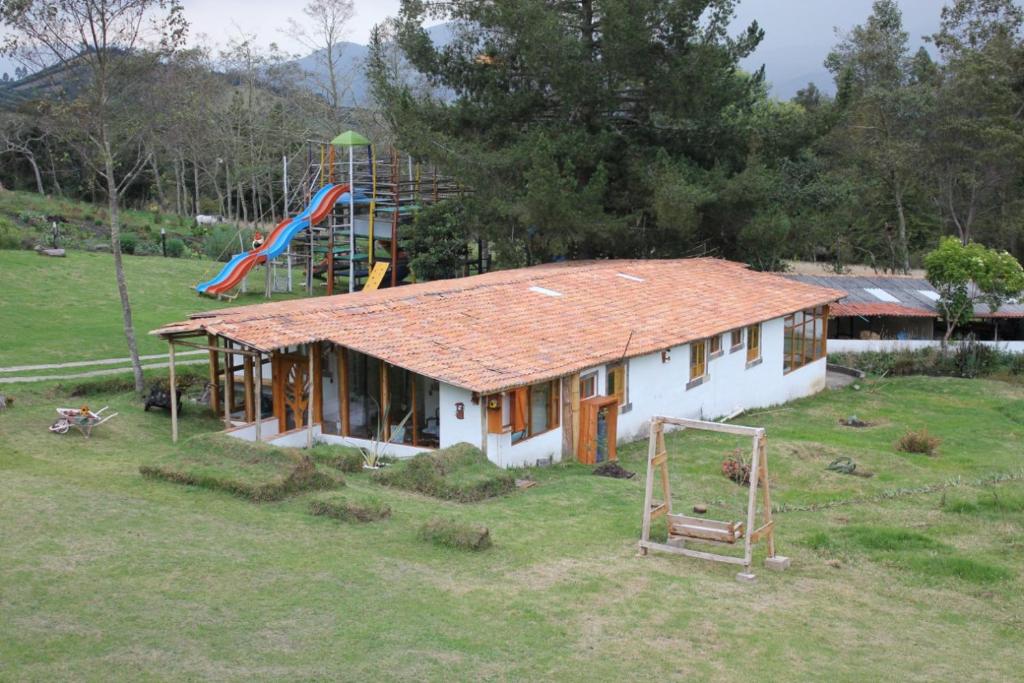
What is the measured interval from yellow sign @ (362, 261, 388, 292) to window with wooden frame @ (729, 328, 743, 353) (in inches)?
555

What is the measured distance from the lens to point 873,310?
38.5 m

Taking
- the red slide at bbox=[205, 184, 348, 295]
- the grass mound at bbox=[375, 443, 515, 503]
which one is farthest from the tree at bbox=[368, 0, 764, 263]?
the grass mound at bbox=[375, 443, 515, 503]

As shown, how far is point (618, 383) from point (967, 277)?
63.0ft

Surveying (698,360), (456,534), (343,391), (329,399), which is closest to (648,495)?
(456,534)

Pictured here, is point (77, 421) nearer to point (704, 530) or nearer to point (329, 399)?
point (329, 399)

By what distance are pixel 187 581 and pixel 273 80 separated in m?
56.7

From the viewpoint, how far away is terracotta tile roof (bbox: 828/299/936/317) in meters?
38.2

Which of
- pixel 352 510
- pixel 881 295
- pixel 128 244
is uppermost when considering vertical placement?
pixel 128 244

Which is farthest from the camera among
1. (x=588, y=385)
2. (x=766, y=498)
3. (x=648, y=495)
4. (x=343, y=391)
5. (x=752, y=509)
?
(x=588, y=385)

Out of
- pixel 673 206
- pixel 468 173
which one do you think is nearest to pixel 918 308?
pixel 673 206

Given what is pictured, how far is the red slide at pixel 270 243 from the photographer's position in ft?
117

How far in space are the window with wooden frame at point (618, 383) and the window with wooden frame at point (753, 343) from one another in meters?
7.19

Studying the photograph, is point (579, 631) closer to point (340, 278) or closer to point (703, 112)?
point (703, 112)

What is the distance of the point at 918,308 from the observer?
39000 millimetres
